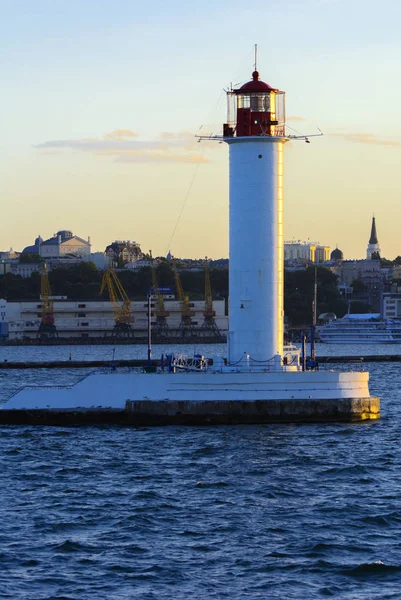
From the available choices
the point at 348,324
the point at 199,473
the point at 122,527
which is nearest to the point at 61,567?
the point at 122,527

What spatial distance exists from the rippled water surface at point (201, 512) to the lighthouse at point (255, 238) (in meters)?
3.21

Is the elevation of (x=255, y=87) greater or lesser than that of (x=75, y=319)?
greater

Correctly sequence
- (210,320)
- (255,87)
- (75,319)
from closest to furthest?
(255,87) < (75,319) < (210,320)

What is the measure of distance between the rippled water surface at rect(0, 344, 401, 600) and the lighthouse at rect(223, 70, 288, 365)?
126 inches

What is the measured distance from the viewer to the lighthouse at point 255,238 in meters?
38.1

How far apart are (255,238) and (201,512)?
13786mm

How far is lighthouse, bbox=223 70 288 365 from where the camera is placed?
125ft

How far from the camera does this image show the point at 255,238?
1501 inches

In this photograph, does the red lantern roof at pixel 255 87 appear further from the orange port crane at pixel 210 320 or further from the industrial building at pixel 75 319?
the orange port crane at pixel 210 320

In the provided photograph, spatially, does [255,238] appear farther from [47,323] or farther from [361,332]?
[47,323]

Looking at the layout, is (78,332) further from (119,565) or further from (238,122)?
(119,565)

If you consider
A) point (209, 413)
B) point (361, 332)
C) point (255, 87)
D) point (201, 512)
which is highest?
point (255, 87)

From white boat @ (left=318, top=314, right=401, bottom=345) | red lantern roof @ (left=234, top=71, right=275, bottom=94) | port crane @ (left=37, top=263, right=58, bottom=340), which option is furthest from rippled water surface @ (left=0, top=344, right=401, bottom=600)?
port crane @ (left=37, top=263, right=58, bottom=340)

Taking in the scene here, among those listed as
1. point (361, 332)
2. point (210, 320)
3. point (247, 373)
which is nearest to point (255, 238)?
point (247, 373)
